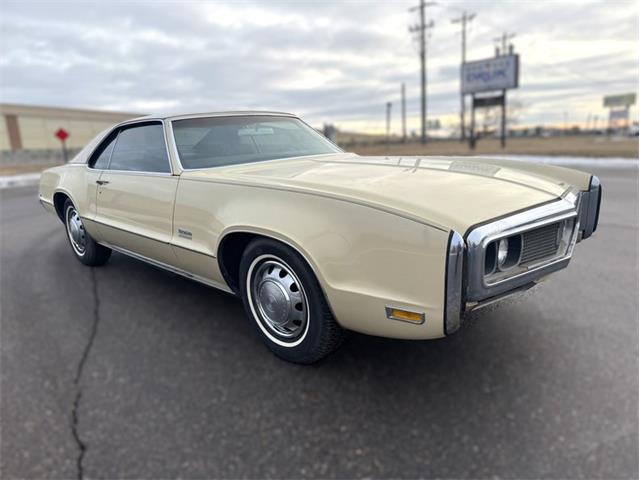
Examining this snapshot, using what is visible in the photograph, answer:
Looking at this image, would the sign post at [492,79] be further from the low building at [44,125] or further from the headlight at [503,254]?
the low building at [44,125]

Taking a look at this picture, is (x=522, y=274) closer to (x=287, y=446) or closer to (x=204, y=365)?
(x=287, y=446)

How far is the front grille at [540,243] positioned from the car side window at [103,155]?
1852 millimetres

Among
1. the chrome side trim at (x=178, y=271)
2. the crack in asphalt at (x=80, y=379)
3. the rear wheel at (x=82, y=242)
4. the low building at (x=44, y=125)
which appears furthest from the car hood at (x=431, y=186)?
the low building at (x=44, y=125)

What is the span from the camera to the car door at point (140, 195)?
1.77m

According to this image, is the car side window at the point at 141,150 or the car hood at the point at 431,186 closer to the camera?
the car hood at the point at 431,186

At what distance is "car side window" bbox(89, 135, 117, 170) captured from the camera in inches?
82.0

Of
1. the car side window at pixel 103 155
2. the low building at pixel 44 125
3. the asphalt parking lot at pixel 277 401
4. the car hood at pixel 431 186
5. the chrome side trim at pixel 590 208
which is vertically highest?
the low building at pixel 44 125

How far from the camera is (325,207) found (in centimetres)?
121

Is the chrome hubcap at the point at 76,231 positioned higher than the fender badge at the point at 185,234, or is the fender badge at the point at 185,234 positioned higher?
the fender badge at the point at 185,234

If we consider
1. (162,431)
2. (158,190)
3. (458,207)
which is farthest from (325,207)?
(162,431)

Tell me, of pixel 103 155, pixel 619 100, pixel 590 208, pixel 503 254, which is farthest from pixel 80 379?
pixel 619 100

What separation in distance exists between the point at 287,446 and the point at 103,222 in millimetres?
1281

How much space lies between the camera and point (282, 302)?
1351 millimetres

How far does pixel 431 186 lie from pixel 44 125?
55616mm
